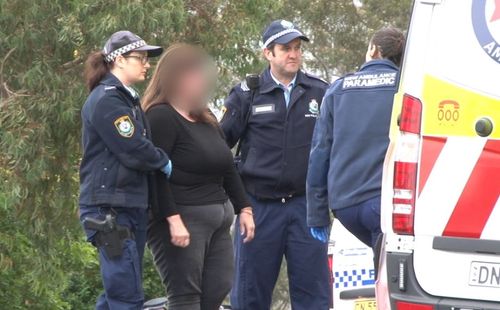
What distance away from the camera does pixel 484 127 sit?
5.59 meters

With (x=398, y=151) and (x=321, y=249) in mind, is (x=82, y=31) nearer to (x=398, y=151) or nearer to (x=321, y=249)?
(x=321, y=249)

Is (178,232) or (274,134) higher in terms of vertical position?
(274,134)

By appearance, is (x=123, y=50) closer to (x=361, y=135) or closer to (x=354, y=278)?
(x=361, y=135)

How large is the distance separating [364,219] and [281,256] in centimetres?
121

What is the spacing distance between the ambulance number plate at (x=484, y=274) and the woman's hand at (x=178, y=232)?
6.52 ft

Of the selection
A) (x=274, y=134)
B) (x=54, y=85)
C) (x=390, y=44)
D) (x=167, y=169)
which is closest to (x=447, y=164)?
(x=390, y=44)

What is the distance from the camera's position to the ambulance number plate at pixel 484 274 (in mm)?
5574

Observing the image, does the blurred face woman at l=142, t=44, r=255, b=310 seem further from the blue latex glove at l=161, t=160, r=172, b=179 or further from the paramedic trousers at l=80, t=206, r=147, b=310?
the paramedic trousers at l=80, t=206, r=147, b=310

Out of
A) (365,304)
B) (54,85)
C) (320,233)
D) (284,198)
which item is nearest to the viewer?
(320,233)

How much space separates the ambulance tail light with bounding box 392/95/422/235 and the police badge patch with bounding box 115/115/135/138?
1630mm

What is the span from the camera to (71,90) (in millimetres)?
12914

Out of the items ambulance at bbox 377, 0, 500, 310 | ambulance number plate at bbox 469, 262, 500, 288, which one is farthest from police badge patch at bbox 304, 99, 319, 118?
ambulance number plate at bbox 469, 262, 500, 288

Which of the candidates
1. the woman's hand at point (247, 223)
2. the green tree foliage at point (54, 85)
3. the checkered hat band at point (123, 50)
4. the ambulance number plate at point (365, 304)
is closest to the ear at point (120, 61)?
the checkered hat band at point (123, 50)

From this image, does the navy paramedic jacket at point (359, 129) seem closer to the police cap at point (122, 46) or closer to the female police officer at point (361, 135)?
the female police officer at point (361, 135)
